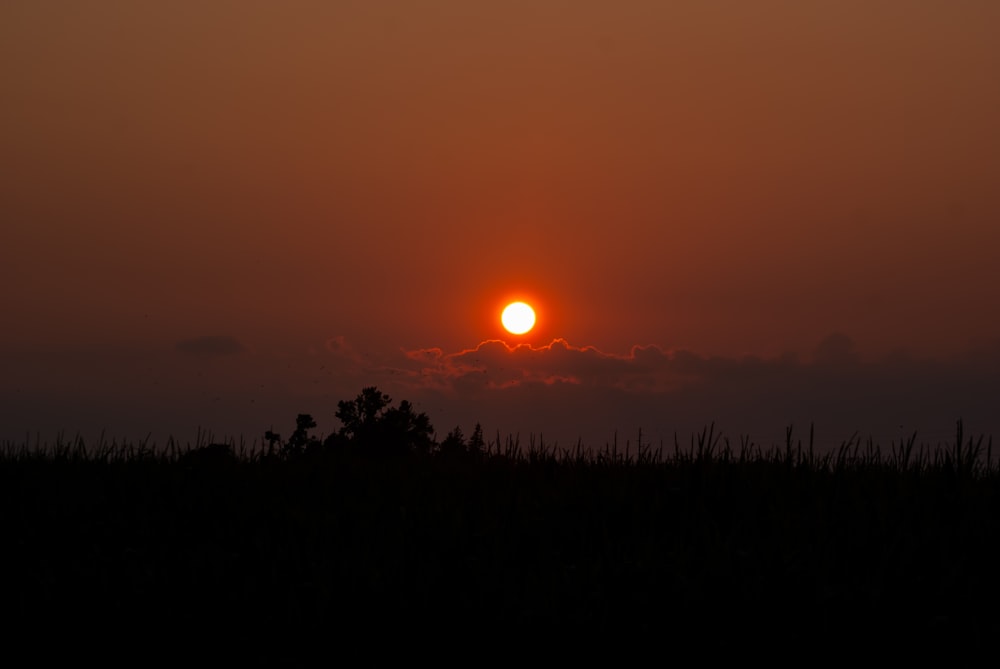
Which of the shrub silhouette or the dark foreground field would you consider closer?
the dark foreground field

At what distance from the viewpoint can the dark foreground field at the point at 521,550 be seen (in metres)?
8.25

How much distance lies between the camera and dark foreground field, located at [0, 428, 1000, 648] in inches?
325

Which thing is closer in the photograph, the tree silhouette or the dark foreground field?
the dark foreground field

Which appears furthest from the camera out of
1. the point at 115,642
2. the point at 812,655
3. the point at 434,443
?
the point at 434,443

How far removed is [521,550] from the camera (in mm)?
9727

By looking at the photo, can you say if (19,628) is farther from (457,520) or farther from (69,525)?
(457,520)

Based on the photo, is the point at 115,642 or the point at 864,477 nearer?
the point at 115,642

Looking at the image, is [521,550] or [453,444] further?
[453,444]

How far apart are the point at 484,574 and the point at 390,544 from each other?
1306 millimetres

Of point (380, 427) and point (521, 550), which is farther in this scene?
point (380, 427)

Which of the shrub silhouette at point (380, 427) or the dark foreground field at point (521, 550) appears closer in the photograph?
the dark foreground field at point (521, 550)

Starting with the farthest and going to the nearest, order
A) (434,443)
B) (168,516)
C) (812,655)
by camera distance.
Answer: (434,443), (168,516), (812,655)

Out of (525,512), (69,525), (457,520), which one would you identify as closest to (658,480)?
(525,512)

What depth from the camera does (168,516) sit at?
11516mm
